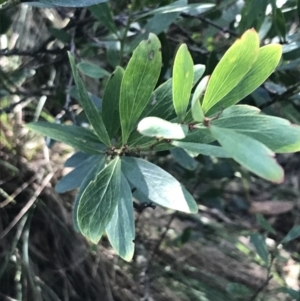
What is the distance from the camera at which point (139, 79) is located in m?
0.47

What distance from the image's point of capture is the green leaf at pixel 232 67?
0.37 meters

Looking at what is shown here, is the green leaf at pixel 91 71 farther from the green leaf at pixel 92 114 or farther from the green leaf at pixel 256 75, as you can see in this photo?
the green leaf at pixel 256 75

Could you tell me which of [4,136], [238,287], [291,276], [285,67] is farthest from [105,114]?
[291,276]

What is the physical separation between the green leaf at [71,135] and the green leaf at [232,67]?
19 cm

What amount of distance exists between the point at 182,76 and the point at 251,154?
0.32 ft

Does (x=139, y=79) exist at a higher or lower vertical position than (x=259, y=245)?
higher

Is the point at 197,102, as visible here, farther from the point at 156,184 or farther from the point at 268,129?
the point at 156,184

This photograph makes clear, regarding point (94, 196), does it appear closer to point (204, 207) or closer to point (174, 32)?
point (174, 32)

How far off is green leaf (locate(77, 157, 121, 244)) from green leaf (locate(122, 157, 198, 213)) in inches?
1.4

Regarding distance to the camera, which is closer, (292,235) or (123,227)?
(123,227)

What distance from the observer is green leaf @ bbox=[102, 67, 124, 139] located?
591mm

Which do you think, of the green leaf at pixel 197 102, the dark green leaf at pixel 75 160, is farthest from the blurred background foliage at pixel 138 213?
the green leaf at pixel 197 102

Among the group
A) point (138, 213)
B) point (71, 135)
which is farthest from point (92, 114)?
point (138, 213)

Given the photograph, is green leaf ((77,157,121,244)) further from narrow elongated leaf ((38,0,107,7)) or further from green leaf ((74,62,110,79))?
green leaf ((74,62,110,79))
